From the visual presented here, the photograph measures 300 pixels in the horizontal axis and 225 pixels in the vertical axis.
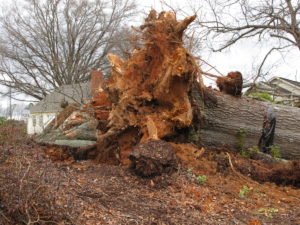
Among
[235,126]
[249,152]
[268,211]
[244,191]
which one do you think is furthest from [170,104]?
[268,211]

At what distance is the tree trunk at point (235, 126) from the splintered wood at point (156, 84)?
28.5 inches

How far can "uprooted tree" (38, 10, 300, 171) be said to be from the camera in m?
5.00

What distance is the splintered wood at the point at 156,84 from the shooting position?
4.95 m

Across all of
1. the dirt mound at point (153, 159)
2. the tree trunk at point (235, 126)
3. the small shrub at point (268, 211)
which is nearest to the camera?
the small shrub at point (268, 211)

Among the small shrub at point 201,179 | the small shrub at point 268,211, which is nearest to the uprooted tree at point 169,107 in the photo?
the small shrub at point 201,179

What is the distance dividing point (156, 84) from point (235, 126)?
6.02 ft

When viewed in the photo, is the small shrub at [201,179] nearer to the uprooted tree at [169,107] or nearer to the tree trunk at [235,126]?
the uprooted tree at [169,107]

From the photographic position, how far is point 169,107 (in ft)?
17.2

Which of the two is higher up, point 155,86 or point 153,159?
point 155,86

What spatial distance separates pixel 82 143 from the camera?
6.16 metres

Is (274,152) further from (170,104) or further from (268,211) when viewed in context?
(268,211)

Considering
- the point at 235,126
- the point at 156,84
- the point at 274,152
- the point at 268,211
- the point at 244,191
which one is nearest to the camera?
the point at 268,211

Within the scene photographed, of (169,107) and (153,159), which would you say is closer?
(153,159)

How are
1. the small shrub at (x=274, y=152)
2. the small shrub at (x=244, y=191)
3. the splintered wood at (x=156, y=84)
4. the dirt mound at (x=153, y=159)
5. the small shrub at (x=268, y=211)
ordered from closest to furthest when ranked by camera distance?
1. the small shrub at (x=268, y=211)
2. the small shrub at (x=244, y=191)
3. the dirt mound at (x=153, y=159)
4. the splintered wood at (x=156, y=84)
5. the small shrub at (x=274, y=152)
